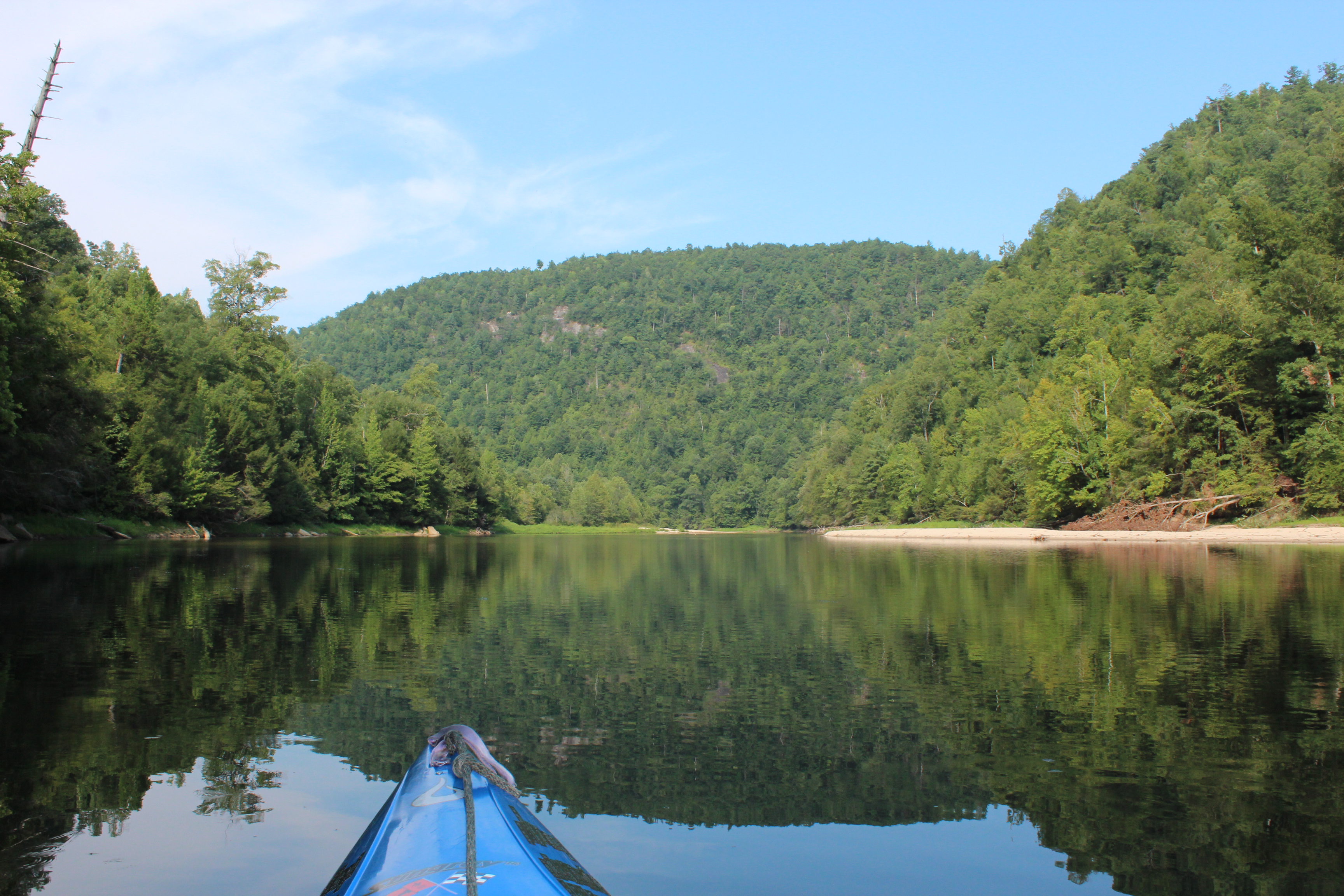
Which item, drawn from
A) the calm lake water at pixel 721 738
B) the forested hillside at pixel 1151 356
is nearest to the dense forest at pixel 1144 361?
the forested hillside at pixel 1151 356

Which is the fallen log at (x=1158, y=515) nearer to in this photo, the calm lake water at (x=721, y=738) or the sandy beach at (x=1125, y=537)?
the sandy beach at (x=1125, y=537)

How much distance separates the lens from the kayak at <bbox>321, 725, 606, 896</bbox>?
14.6ft

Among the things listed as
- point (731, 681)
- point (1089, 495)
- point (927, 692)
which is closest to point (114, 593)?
point (731, 681)

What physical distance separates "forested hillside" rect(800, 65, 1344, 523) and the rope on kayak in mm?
53791

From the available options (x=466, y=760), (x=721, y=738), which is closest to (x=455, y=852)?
(x=466, y=760)

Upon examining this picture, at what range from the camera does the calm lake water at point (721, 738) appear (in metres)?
6.25

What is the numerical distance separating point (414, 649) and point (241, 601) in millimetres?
8263

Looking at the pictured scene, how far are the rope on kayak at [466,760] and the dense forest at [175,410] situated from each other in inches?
1204

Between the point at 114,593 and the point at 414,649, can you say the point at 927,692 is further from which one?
the point at 114,593

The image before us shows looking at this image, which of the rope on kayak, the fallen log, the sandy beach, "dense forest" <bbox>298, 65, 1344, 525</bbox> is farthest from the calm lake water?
the fallen log

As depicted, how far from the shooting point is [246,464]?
6619 centimetres

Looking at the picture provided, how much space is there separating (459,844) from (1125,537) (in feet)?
196

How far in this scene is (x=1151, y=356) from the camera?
196 feet

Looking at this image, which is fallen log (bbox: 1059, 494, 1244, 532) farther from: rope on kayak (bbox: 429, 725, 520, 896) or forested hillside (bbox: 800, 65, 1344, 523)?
rope on kayak (bbox: 429, 725, 520, 896)
